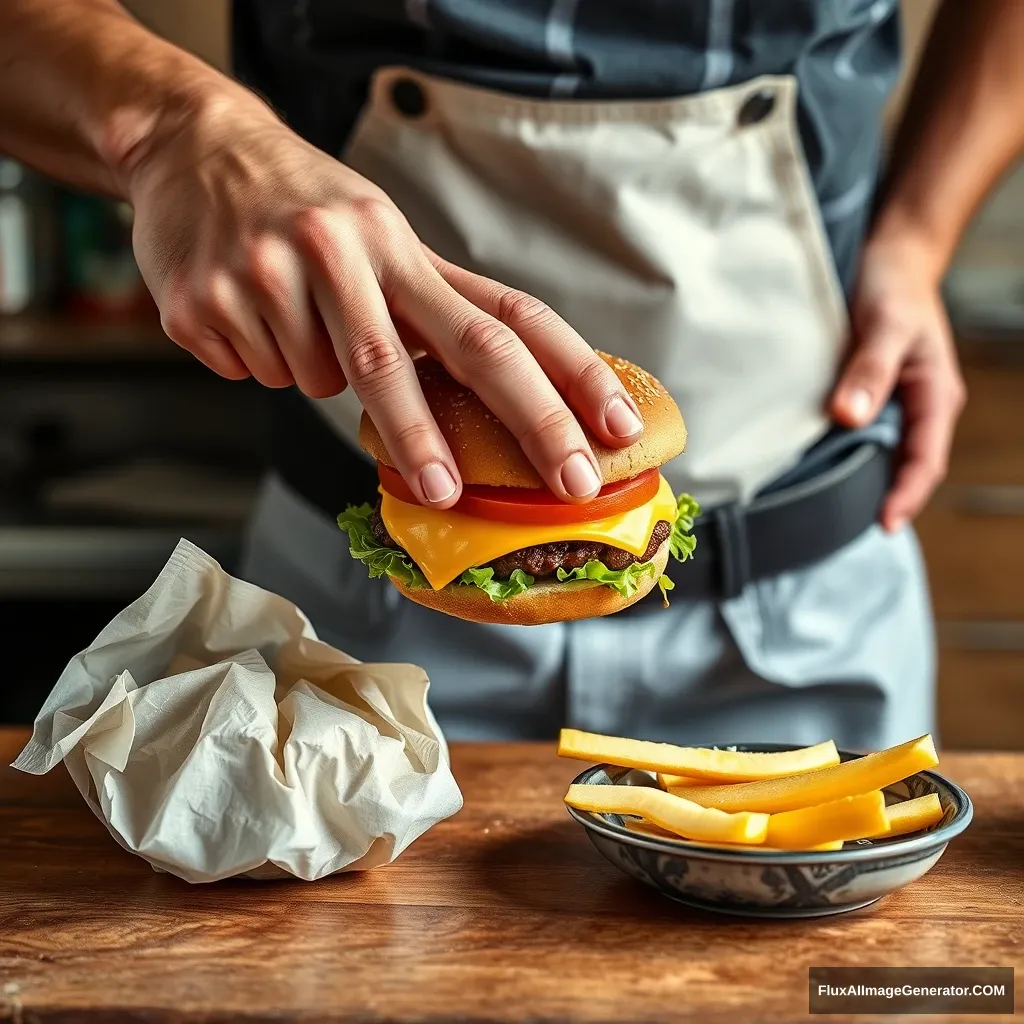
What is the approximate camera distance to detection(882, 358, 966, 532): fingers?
1.66 meters

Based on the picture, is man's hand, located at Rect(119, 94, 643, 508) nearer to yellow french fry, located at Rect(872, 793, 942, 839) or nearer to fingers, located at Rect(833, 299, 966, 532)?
yellow french fry, located at Rect(872, 793, 942, 839)

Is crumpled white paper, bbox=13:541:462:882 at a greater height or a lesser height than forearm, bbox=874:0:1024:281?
lesser

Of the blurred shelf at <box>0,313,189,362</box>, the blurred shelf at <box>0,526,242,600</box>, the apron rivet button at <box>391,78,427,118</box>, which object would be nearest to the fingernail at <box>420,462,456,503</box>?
the apron rivet button at <box>391,78,427,118</box>

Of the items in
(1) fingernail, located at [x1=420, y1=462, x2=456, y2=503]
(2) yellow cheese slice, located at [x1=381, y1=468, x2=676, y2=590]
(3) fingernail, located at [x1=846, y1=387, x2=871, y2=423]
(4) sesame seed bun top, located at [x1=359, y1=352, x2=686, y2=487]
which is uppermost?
(1) fingernail, located at [x1=420, y1=462, x2=456, y2=503]

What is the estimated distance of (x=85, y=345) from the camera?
288 cm

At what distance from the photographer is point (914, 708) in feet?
5.52

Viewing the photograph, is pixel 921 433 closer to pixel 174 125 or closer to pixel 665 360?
pixel 665 360

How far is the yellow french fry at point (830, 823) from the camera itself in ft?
3.05

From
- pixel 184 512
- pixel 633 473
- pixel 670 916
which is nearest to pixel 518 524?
pixel 633 473

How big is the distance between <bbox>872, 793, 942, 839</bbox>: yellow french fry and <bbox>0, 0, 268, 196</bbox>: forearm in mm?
827

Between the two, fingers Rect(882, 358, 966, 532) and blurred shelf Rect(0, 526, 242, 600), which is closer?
fingers Rect(882, 358, 966, 532)

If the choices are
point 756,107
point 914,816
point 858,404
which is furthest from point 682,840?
point 756,107

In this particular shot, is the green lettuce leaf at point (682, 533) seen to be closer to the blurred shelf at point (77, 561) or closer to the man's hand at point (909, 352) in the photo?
the man's hand at point (909, 352)

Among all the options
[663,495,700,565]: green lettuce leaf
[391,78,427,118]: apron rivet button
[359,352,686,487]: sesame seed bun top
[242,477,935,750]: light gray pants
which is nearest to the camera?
[359,352,686,487]: sesame seed bun top
